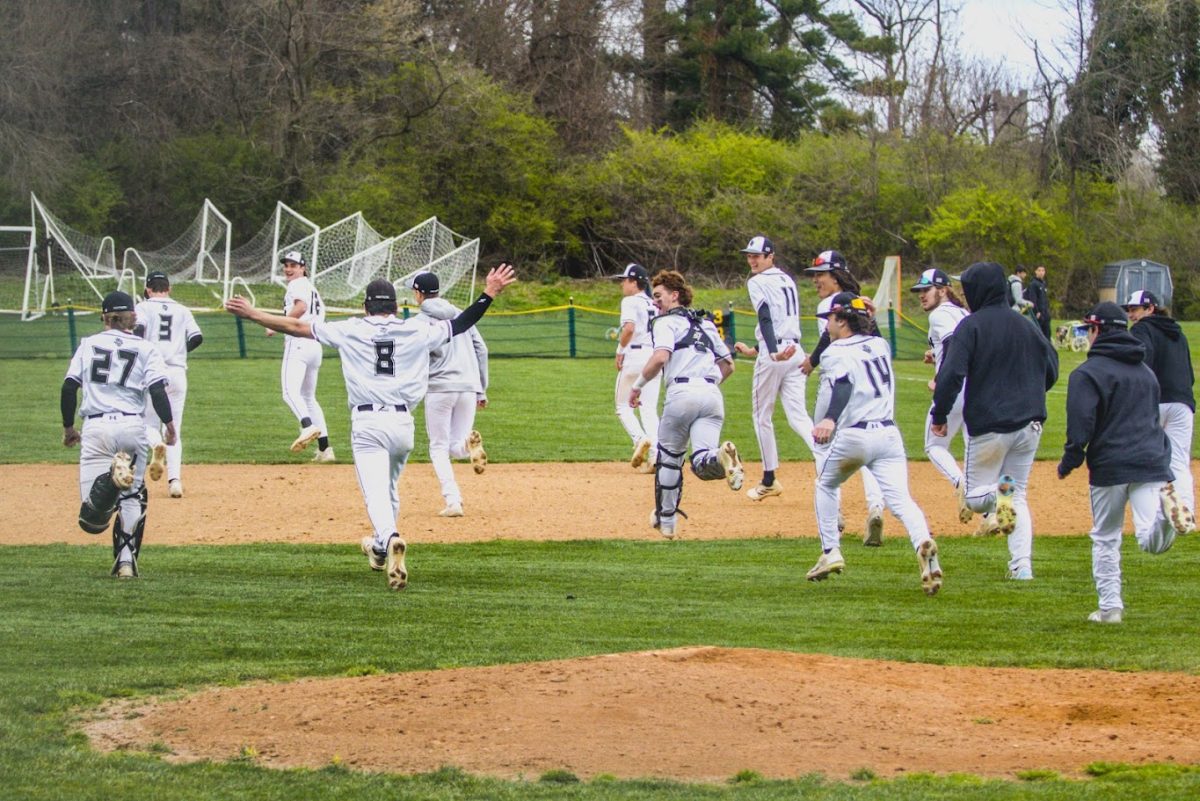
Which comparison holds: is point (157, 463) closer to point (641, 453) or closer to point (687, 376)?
point (641, 453)

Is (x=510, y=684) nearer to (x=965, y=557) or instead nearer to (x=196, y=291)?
(x=965, y=557)

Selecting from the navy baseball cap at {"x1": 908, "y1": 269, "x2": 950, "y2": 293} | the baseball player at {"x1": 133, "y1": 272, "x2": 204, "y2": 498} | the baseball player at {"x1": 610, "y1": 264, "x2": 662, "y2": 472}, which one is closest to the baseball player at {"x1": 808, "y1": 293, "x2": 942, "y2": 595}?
the navy baseball cap at {"x1": 908, "y1": 269, "x2": 950, "y2": 293}

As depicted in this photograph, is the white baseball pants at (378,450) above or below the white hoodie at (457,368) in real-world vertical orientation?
below

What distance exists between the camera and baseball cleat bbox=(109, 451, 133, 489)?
9.37 meters

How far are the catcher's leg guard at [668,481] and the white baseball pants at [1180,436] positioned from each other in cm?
383

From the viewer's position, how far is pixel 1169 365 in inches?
449

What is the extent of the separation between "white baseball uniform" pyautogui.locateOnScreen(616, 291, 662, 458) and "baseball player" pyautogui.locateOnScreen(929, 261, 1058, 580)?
4.82 m

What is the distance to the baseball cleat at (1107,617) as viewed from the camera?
8695 millimetres

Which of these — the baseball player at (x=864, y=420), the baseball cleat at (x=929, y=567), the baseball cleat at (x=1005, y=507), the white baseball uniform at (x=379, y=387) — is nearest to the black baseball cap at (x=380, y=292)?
the white baseball uniform at (x=379, y=387)

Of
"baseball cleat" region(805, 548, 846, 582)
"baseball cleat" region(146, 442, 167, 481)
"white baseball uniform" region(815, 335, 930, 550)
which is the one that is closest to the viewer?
"white baseball uniform" region(815, 335, 930, 550)

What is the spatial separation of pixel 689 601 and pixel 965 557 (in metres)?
2.87

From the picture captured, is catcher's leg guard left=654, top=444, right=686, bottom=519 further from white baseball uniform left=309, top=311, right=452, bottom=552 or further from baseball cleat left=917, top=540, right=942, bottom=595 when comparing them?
baseball cleat left=917, top=540, right=942, bottom=595

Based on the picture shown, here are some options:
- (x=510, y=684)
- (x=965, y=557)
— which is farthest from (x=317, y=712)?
(x=965, y=557)

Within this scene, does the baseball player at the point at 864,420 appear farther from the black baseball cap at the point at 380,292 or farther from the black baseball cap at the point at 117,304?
the black baseball cap at the point at 117,304
